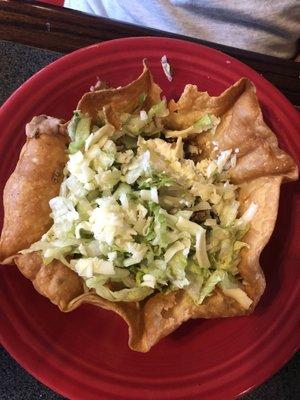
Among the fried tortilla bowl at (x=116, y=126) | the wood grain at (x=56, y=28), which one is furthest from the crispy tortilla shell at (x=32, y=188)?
the wood grain at (x=56, y=28)

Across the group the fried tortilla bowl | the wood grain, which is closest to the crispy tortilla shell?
the fried tortilla bowl

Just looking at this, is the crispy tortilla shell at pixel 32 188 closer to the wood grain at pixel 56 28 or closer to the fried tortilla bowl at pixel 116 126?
the fried tortilla bowl at pixel 116 126

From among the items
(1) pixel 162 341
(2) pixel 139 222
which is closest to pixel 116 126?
(2) pixel 139 222

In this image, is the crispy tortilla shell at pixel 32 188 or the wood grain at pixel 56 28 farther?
the wood grain at pixel 56 28

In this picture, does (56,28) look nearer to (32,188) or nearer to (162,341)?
(32,188)

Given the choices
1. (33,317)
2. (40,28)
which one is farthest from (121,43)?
(33,317)
